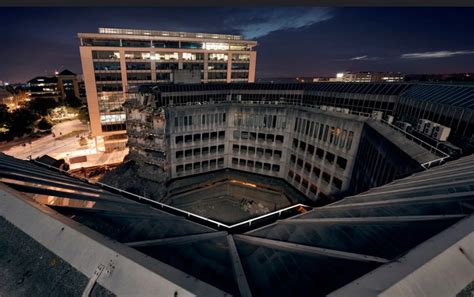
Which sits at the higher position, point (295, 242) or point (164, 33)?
point (164, 33)

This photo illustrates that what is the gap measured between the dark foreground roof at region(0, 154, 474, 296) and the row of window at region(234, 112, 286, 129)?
31.1 meters

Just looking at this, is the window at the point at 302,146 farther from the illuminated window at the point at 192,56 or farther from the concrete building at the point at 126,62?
the illuminated window at the point at 192,56

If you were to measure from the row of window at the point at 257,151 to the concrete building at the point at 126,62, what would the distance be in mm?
39250

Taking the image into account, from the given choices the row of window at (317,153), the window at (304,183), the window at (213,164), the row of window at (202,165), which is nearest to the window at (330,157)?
the row of window at (317,153)

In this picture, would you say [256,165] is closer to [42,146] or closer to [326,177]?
[326,177]

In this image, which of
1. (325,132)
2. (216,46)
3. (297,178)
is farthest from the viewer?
(216,46)

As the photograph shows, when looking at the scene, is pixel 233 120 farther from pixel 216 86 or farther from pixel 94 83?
pixel 94 83

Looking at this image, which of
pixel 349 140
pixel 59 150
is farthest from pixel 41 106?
pixel 349 140

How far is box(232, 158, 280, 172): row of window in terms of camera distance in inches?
1711

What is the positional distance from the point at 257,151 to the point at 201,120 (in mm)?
13805

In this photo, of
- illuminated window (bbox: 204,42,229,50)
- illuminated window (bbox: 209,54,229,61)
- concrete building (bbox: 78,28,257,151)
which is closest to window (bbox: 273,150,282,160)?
concrete building (bbox: 78,28,257,151)

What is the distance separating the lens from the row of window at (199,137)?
38438 mm

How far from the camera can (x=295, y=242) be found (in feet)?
25.3

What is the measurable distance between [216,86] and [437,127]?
4813cm
